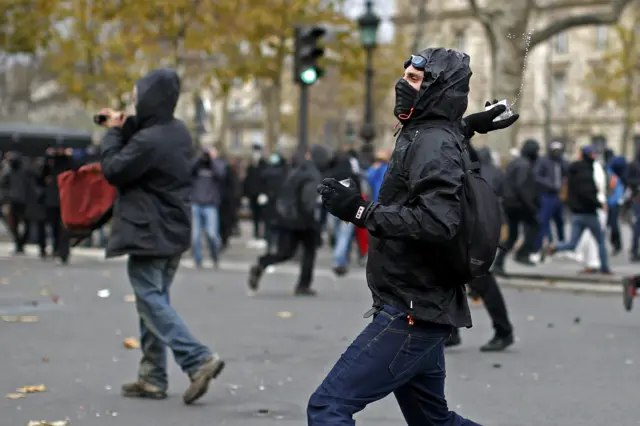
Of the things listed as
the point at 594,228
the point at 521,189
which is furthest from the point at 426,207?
the point at 521,189

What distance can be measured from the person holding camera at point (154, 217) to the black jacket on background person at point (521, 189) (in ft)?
36.2

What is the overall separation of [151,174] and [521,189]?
1134cm

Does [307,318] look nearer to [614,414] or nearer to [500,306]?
[500,306]

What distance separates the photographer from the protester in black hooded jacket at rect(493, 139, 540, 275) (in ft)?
59.4

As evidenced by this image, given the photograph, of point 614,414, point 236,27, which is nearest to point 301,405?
point 614,414

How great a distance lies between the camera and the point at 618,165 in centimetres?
2086

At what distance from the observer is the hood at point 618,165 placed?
2080cm

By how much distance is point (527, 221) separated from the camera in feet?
60.2

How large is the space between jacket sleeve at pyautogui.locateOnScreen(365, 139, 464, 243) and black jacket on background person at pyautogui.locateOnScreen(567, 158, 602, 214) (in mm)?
12051

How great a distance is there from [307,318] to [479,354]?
2803mm

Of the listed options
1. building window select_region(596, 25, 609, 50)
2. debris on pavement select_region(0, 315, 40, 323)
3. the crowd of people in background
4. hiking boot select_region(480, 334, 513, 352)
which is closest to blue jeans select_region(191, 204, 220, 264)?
the crowd of people in background

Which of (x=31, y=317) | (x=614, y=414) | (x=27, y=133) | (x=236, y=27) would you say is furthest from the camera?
(x=27, y=133)

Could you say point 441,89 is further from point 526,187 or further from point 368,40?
point 368,40

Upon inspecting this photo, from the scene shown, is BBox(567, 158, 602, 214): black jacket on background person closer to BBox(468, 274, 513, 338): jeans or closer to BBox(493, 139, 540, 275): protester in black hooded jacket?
BBox(493, 139, 540, 275): protester in black hooded jacket
